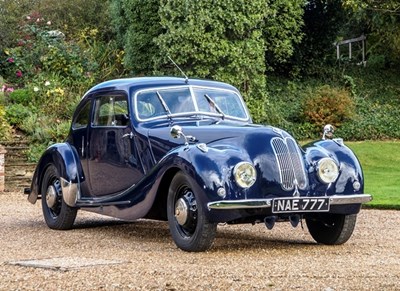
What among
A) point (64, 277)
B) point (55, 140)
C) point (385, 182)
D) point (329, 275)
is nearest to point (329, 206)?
point (329, 275)

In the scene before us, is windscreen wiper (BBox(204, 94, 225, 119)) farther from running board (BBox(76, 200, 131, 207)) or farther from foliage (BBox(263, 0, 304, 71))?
foliage (BBox(263, 0, 304, 71))

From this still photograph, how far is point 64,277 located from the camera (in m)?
6.45

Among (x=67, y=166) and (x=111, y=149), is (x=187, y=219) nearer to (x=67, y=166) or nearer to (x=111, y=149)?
(x=111, y=149)

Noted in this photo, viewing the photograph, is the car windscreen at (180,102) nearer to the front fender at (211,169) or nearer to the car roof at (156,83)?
the car roof at (156,83)

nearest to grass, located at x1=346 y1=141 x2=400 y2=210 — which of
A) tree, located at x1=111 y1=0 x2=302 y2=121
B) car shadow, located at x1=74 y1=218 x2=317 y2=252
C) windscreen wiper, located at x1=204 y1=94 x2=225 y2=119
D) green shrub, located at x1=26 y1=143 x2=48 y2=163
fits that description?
tree, located at x1=111 y1=0 x2=302 y2=121

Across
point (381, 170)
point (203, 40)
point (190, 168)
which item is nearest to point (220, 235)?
point (190, 168)

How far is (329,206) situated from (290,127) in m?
16.9

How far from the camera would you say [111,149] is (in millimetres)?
10047

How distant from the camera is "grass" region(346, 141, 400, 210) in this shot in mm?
14867

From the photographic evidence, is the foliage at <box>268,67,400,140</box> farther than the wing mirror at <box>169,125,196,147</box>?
Yes

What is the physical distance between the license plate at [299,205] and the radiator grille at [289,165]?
145mm

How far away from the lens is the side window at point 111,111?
9.98 meters

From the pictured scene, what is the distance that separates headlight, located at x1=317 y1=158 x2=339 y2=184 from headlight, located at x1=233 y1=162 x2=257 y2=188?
0.73m

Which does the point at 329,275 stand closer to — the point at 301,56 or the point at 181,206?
the point at 181,206
